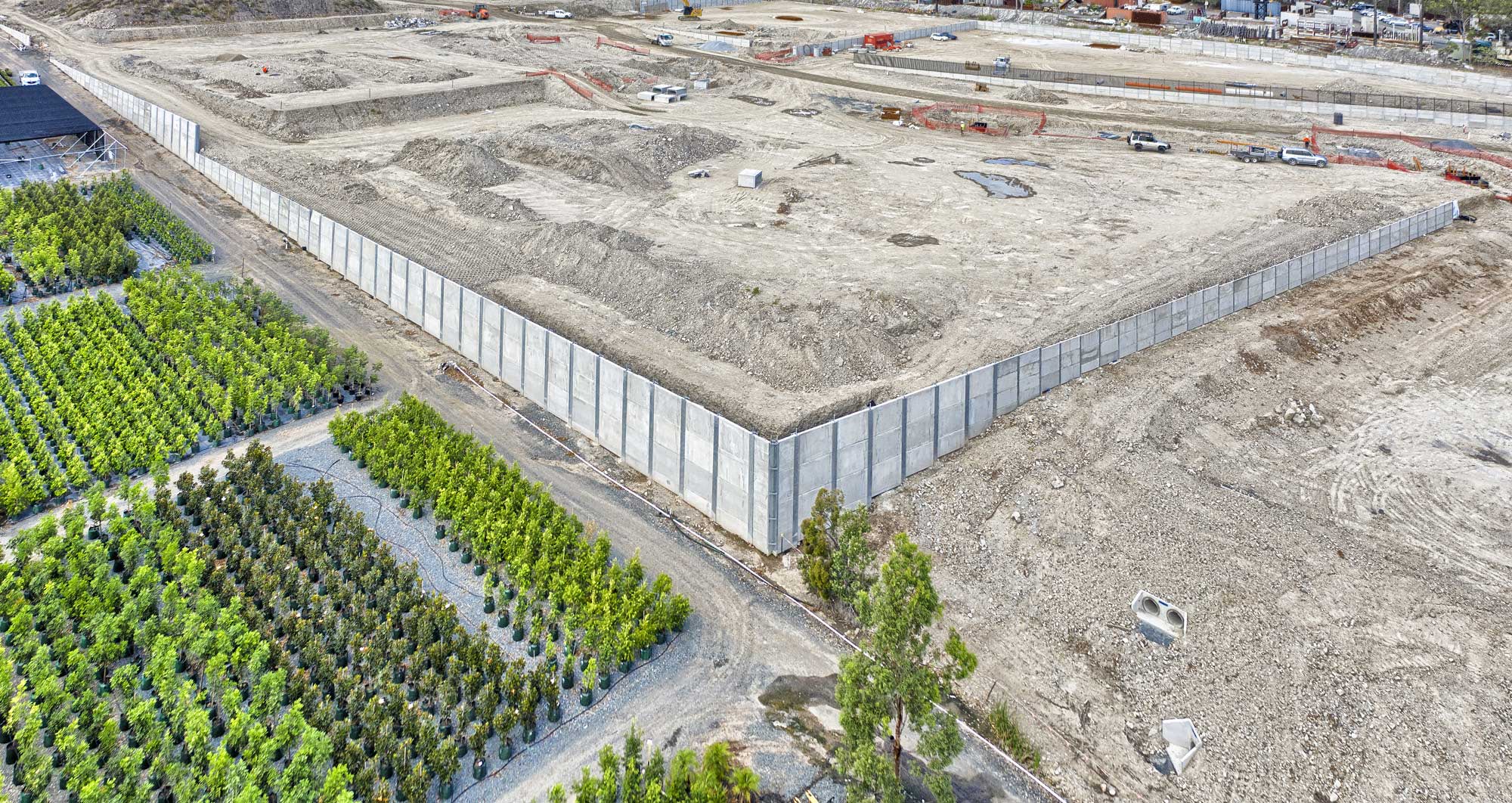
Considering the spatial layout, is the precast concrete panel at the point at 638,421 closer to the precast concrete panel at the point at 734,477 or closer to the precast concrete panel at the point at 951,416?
the precast concrete panel at the point at 734,477

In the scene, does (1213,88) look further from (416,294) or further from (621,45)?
(416,294)

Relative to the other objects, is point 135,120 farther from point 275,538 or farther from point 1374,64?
point 1374,64

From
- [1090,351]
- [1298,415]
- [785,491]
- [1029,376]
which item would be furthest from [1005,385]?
[1298,415]

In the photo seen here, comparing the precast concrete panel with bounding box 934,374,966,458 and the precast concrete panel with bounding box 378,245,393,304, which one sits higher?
the precast concrete panel with bounding box 378,245,393,304

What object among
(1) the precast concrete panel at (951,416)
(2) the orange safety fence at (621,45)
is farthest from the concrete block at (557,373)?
(2) the orange safety fence at (621,45)

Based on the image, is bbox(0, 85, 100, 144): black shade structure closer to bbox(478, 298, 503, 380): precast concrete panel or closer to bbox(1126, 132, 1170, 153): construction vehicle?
bbox(478, 298, 503, 380): precast concrete panel

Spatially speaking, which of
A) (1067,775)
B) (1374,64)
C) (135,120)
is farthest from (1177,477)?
(1374,64)

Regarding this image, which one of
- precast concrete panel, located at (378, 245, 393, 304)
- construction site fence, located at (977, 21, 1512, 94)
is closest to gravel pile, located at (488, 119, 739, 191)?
precast concrete panel, located at (378, 245, 393, 304)
